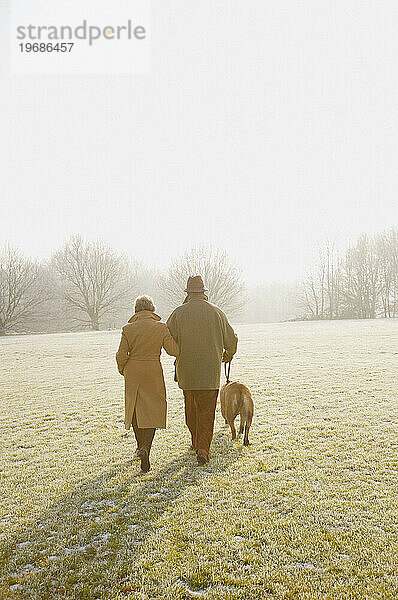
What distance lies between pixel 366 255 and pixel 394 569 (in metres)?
66.2

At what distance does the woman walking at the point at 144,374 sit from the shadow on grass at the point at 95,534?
1.96 feet

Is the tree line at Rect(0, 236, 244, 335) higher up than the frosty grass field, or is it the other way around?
the tree line at Rect(0, 236, 244, 335)

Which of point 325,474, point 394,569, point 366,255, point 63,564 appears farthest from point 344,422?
point 366,255

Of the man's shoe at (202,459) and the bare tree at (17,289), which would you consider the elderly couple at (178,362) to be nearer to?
the man's shoe at (202,459)

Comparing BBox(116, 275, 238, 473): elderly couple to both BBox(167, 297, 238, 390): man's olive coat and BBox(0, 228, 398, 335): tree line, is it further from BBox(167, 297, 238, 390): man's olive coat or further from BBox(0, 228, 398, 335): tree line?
BBox(0, 228, 398, 335): tree line

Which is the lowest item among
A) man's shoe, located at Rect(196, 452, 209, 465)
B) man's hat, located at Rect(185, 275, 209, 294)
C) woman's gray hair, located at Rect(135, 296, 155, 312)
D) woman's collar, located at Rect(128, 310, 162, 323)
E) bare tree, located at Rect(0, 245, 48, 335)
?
man's shoe, located at Rect(196, 452, 209, 465)

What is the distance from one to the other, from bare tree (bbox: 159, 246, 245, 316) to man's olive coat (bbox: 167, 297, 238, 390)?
151 feet

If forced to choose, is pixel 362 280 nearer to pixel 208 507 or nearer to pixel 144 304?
pixel 144 304

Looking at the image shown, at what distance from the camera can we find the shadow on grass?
379 centimetres

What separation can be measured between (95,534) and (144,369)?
2.07 metres

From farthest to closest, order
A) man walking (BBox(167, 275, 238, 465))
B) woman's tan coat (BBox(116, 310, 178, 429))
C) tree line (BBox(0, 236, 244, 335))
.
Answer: tree line (BBox(0, 236, 244, 335)) → man walking (BBox(167, 275, 238, 465)) → woman's tan coat (BBox(116, 310, 178, 429))

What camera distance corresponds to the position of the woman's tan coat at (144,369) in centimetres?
608

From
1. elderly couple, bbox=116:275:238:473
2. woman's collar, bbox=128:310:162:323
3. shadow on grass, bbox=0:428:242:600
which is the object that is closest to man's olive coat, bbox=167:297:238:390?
elderly couple, bbox=116:275:238:473

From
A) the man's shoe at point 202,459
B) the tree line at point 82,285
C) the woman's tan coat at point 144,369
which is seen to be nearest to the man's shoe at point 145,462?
the woman's tan coat at point 144,369
